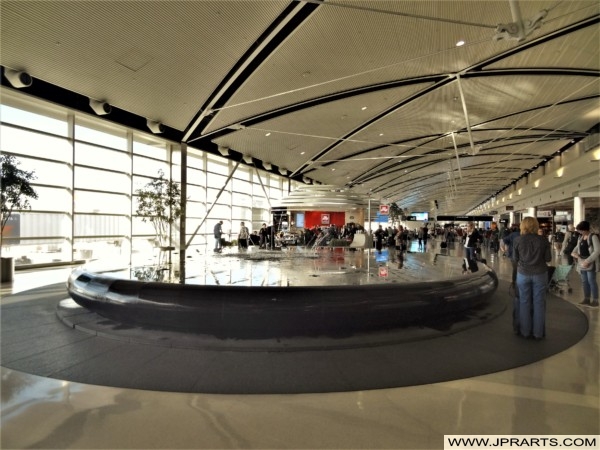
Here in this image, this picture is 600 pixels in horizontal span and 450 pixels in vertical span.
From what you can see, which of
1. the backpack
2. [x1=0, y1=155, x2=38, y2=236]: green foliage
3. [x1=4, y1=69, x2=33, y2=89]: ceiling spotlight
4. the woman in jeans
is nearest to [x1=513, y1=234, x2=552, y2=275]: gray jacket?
the woman in jeans

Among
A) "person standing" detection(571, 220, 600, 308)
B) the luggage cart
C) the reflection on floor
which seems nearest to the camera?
the reflection on floor

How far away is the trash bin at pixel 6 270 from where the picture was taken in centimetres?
1074

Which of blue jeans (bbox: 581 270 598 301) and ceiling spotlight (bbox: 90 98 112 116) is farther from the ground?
ceiling spotlight (bbox: 90 98 112 116)

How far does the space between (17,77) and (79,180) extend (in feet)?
18.0

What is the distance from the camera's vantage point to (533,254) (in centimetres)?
512

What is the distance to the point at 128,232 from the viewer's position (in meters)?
19.4

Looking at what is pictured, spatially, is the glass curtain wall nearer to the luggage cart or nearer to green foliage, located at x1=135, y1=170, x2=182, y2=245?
green foliage, located at x1=135, y1=170, x2=182, y2=245

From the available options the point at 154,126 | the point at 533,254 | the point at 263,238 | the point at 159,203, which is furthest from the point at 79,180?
the point at 533,254

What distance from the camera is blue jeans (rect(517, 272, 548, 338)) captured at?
5.11 m

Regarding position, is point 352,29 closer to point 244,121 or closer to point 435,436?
point 244,121

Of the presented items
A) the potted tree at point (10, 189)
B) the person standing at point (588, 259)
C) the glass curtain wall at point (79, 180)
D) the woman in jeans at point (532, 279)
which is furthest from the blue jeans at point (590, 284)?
the potted tree at point (10, 189)

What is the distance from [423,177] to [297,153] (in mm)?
26262

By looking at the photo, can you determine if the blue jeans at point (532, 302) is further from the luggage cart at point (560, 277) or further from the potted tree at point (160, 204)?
the potted tree at point (160, 204)

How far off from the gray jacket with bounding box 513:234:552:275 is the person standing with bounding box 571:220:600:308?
10.7ft
